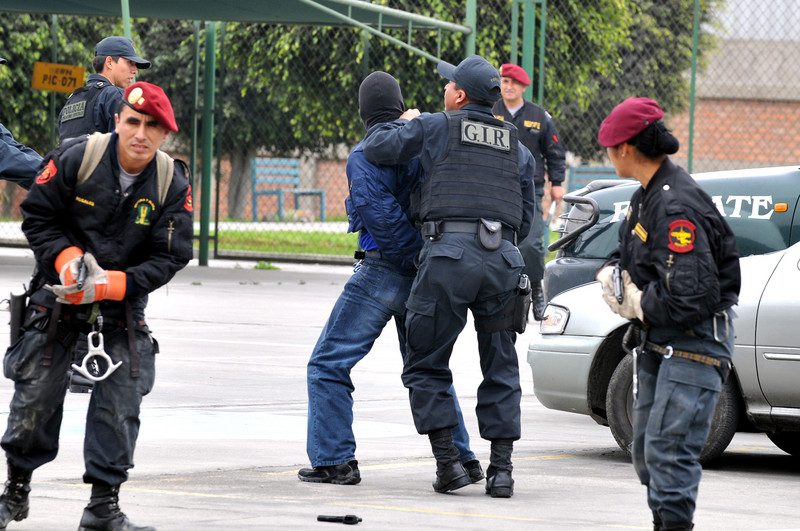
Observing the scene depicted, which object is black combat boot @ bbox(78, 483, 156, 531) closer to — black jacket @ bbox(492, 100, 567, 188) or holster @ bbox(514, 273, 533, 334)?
holster @ bbox(514, 273, 533, 334)

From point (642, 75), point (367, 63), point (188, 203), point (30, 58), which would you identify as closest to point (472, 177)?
point (188, 203)

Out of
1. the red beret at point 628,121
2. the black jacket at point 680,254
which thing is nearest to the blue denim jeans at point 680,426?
the black jacket at point 680,254

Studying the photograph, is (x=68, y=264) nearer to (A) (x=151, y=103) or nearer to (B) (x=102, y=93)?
(A) (x=151, y=103)

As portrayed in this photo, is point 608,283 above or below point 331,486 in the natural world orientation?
above

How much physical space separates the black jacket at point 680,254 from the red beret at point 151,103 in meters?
1.76

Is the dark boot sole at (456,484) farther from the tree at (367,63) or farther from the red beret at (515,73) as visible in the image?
the tree at (367,63)

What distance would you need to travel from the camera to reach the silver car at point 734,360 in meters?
6.96

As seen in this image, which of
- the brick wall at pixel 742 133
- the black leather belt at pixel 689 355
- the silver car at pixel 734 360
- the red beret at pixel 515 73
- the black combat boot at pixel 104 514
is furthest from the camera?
the brick wall at pixel 742 133

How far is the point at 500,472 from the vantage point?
6316mm

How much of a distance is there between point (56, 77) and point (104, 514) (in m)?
12.7

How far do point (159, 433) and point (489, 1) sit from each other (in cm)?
1462

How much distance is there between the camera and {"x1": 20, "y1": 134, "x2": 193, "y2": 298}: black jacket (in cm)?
509

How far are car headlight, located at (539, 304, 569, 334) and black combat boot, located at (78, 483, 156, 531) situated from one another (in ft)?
10.5

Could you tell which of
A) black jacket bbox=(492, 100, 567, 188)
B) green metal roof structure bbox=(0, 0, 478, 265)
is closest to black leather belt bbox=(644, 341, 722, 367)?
black jacket bbox=(492, 100, 567, 188)
